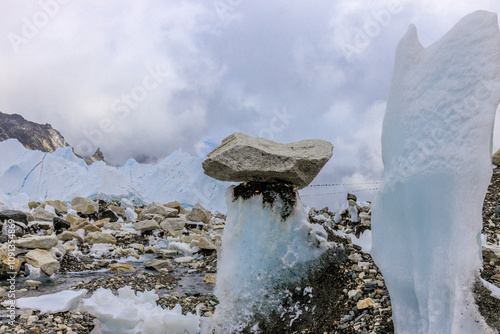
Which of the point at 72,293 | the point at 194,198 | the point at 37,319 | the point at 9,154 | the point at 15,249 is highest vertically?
the point at 9,154

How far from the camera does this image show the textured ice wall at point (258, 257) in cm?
379

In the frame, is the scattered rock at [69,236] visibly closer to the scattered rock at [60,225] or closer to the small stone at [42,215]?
the scattered rock at [60,225]

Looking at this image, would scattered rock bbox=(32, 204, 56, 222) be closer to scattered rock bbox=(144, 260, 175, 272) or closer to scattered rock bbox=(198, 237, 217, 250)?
scattered rock bbox=(144, 260, 175, 272)

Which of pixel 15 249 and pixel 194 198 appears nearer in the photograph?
pixel 15 249

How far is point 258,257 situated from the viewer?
395 centimetres

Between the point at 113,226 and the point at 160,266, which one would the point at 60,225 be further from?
the point at 160,266

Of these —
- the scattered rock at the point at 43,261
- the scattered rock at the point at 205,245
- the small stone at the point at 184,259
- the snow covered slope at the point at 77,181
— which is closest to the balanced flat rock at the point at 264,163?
the scattered rock at the point at 43,261

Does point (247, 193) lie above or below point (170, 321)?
above

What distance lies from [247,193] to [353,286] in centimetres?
154

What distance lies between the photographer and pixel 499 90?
2152mm

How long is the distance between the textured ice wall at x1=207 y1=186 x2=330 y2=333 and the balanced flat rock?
0.29 meters

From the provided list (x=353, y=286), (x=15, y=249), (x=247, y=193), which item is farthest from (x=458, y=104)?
(x=15, y=249)

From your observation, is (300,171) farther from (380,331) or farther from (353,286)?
(380,331)

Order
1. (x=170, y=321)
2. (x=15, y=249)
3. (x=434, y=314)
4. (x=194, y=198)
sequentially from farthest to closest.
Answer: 1. (x=194, y=198)
2. (x=15, y=249)
3. (x=170, y=321)
4. (x=434, y=314)
